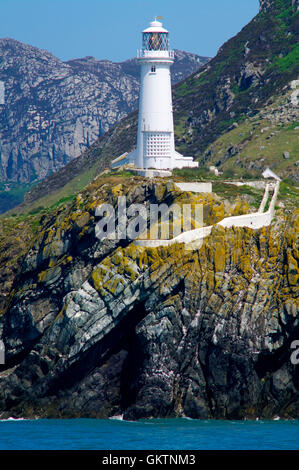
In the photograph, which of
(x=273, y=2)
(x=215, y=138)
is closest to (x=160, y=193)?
(x=215, y=138)

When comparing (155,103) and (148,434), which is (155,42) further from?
(148,434)


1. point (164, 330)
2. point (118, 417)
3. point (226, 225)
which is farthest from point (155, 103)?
point (118, 417)

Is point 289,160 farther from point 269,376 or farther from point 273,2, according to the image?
point 273,2

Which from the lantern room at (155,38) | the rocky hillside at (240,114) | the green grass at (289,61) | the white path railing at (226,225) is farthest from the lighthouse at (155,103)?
the green grass at (289,61)

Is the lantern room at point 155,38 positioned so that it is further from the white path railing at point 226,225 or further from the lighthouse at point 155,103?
the white path railing at point 226,225

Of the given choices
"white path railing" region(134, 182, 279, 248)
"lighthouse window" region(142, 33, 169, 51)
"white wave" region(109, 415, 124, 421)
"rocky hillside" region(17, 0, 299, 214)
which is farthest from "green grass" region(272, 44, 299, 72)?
"white wave" region(109, 415, 124, 421)

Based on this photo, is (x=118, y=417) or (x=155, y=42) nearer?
(x=118, y=417)
